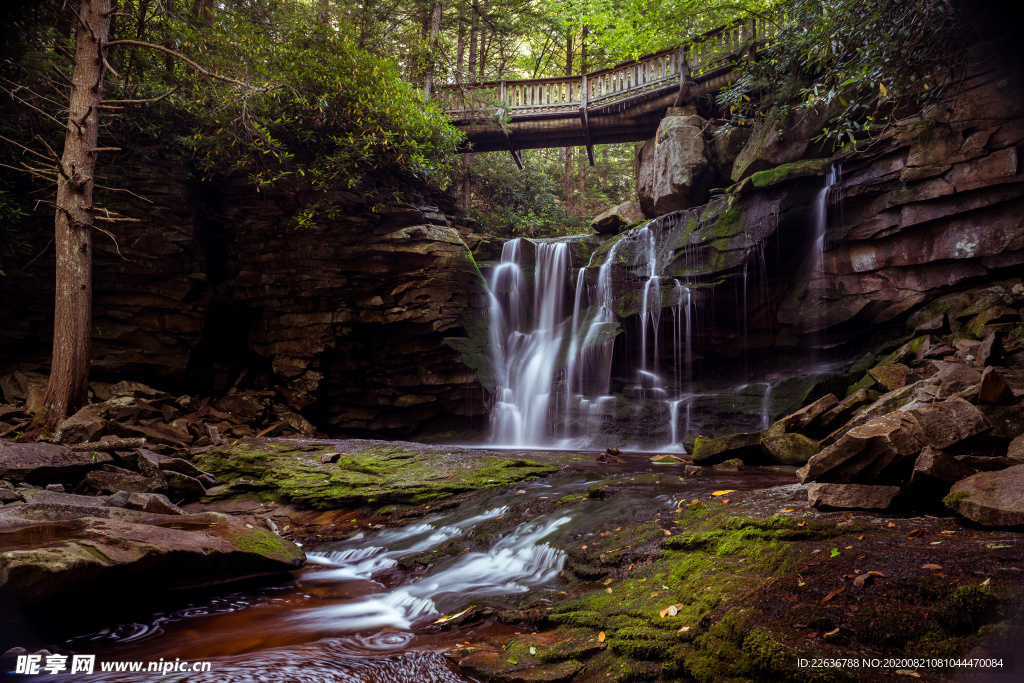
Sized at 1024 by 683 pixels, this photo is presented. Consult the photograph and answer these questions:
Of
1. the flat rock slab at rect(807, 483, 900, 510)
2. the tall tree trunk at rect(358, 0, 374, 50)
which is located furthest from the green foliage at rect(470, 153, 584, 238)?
the flat rock slab at rect(807, 483, 900, 510)

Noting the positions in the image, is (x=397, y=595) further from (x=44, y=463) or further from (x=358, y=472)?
(x=44, y=463)

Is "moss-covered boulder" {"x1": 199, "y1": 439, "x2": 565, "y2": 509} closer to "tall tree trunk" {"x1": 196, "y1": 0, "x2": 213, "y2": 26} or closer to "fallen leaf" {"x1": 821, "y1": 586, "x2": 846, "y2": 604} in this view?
"fallen leaf" {"x1": 821, "y1": 586, "x2": 846, "y2": 604}

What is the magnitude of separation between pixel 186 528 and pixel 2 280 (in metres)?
10.6

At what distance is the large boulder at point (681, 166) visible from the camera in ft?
45.6

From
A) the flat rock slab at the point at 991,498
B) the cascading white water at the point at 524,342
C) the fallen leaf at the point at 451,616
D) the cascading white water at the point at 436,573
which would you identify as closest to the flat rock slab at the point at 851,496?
the flat rock slab at the point at 991,498

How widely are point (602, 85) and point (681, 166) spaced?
4.61 m

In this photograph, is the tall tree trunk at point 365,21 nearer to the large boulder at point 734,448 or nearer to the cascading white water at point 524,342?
the cascading white water at point 524,342

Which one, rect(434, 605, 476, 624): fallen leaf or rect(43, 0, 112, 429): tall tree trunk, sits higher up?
rect(43, 0, 112, 429): tall tree trunk

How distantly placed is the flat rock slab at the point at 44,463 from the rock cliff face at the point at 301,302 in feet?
20.5

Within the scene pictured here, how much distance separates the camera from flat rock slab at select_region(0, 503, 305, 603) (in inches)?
130

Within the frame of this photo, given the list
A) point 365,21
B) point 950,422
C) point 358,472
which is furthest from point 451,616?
point 365,21

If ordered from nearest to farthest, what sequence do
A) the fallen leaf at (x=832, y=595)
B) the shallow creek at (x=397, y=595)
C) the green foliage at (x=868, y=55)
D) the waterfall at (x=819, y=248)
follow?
the fallen leaf at (x=832, y=595) → the shallow creek at (x=397, y=595) → the green foliage at (x=868, y=55) → the waterfall at (x=819, y=248)

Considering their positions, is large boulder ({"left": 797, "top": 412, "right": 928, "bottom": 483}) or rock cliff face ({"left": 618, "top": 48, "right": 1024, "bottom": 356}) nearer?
large boulder ({"left": 797, "top": 412, "right": 928, "bottom": 483})

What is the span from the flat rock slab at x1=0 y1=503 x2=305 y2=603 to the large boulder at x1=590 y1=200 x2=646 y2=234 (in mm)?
12195
